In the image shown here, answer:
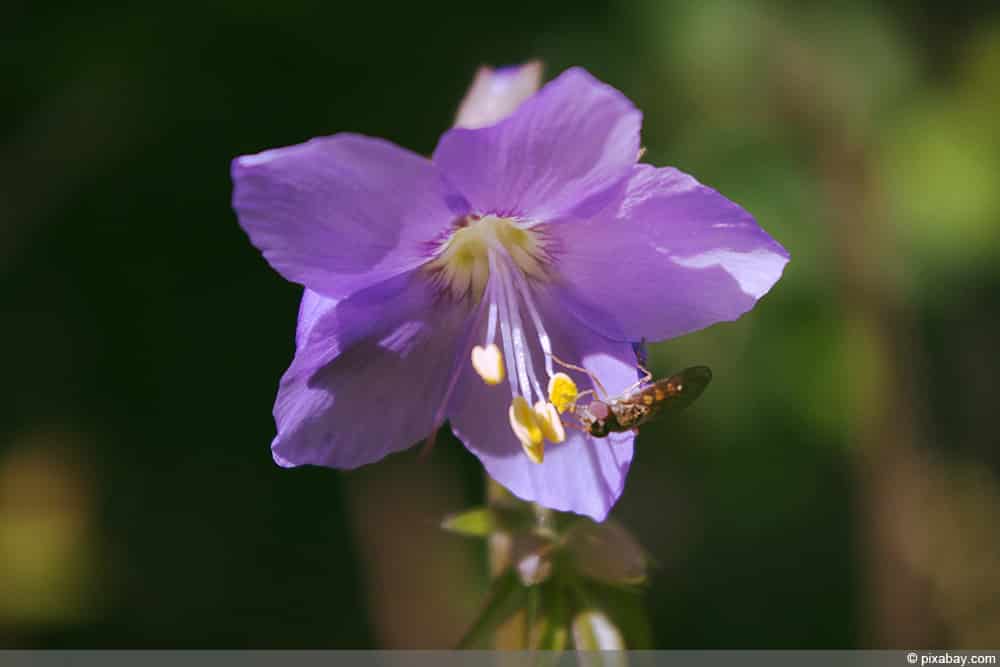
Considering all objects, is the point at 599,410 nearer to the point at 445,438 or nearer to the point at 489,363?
the point at 489,363

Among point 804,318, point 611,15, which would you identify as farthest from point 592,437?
point 611,15

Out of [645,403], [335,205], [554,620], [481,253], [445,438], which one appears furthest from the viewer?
[445,438]

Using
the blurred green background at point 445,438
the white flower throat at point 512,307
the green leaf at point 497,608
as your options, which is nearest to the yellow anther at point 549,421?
the white flower throat at point 512,307

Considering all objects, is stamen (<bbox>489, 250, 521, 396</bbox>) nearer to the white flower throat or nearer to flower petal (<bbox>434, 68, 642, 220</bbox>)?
the white flower throat

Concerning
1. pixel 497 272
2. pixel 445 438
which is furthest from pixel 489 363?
pixel 445 438

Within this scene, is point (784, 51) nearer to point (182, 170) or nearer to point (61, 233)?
point (182, 170)

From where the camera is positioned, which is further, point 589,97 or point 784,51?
point 784,51

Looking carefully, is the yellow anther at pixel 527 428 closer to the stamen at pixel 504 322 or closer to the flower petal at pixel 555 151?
the stamen at pixel 504 322

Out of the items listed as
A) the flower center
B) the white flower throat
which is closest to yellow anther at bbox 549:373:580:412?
the white flower throat
